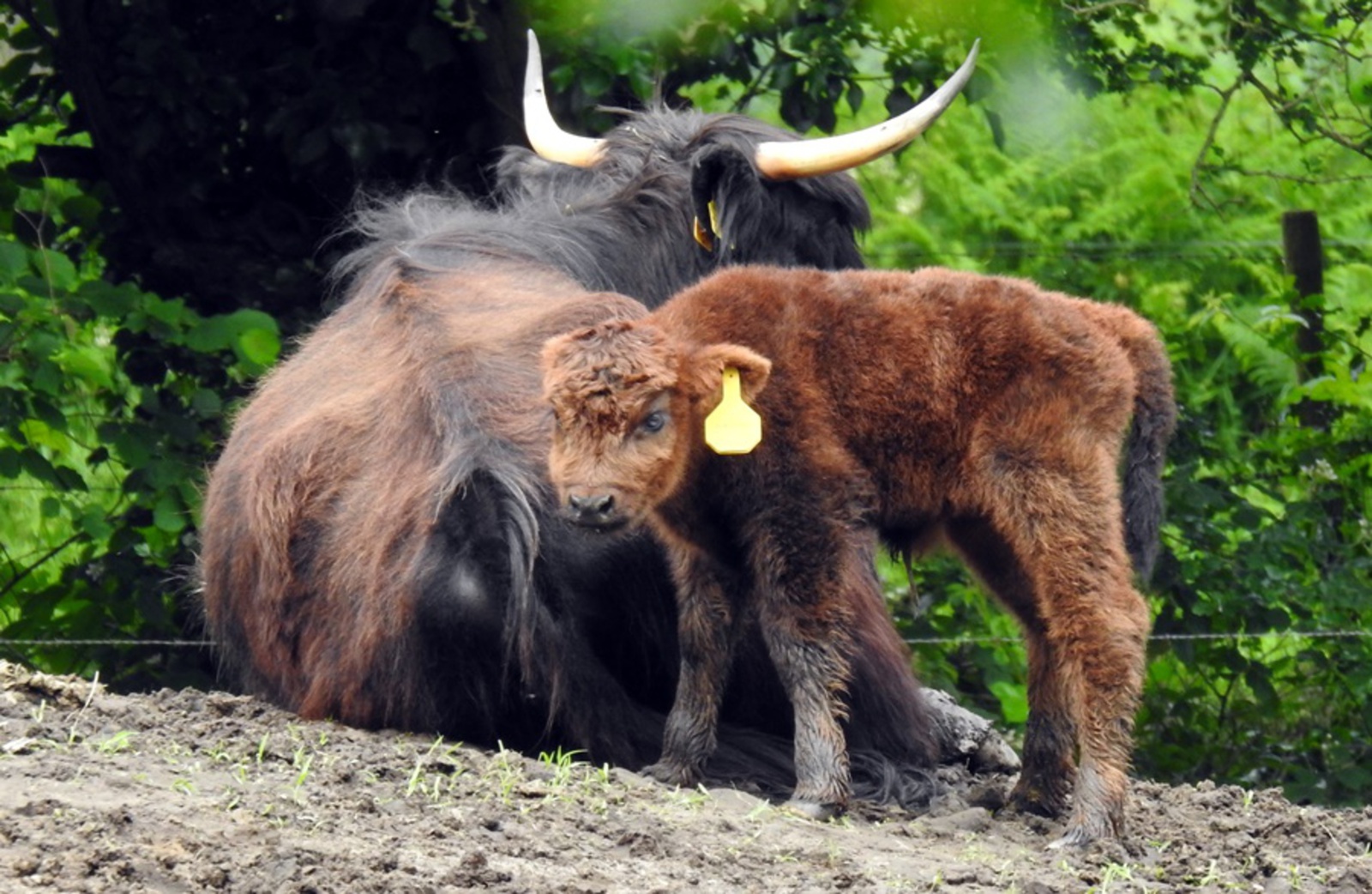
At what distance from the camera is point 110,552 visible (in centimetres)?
818

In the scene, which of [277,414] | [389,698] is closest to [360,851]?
[389,698]

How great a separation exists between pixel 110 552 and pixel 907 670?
13.7 feet

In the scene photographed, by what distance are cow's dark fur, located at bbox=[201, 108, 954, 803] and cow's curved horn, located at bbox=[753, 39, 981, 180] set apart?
108 mm

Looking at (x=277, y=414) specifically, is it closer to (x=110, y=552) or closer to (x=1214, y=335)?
(x=110, y=552)

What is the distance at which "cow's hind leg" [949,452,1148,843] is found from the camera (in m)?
4.38

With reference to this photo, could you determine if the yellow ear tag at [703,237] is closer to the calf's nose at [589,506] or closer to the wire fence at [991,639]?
the calf's nose at [589,506]

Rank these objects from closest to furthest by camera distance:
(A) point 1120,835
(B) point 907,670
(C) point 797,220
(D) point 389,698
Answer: (A) point 1120,835 < (D) point 389,698 < (B) point 907,670 < (C) point 797,220

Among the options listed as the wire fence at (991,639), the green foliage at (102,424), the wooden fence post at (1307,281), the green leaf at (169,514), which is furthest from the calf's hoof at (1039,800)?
the wooden fence post at (1307,281)

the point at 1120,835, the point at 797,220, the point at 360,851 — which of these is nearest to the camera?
the point at 360,851

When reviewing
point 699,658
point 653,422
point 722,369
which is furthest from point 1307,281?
point 653,422

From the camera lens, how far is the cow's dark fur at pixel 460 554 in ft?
15.2

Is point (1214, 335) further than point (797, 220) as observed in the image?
Yes

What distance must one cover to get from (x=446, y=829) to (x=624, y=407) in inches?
38.4

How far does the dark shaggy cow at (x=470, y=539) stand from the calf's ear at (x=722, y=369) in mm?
547
